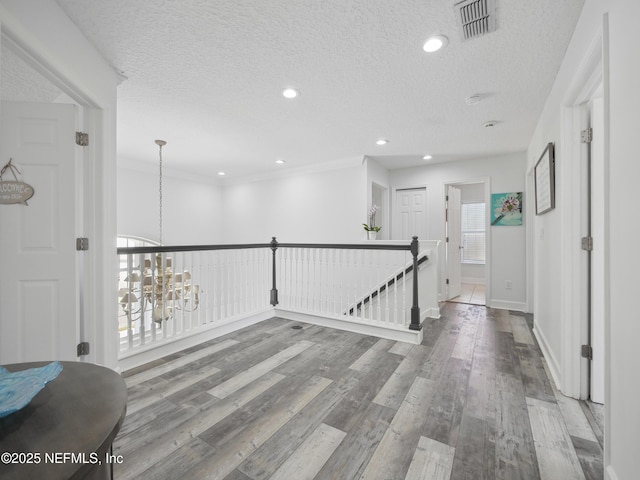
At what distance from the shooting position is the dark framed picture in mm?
2388

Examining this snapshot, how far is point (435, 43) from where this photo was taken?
1973mm

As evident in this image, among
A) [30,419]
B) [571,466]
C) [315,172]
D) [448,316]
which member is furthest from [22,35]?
[448,316]

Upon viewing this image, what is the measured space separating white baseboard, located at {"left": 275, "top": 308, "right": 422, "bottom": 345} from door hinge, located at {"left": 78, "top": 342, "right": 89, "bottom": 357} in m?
2.31

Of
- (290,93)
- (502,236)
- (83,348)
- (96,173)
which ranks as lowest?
(83,348)

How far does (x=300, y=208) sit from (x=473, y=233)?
16.2 ft

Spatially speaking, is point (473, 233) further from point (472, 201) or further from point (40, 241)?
point (40, 241)

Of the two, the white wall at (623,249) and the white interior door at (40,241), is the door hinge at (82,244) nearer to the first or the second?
the white interior door at (40,241)

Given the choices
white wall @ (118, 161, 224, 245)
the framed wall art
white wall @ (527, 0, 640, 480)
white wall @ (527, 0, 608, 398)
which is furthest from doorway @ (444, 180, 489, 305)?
white wall @ (118, 161, 224, 245)

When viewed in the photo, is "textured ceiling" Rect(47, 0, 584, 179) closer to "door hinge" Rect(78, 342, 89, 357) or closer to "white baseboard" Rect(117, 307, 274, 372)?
"door hinge" Rect(78, 342, 89, 357)

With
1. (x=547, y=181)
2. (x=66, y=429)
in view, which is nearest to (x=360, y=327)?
(x=547, y=181)

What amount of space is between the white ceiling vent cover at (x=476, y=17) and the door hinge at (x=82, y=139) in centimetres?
257

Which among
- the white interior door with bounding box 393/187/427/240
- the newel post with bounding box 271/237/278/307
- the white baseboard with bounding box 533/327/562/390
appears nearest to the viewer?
the white baseboard with bounding box 533/327/562/390

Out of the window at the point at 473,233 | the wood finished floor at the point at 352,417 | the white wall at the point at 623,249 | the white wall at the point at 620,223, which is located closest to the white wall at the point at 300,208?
the wood finished floor at the point at 352,417

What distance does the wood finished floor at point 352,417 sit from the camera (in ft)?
4.62
